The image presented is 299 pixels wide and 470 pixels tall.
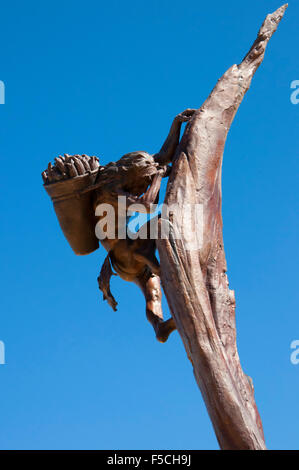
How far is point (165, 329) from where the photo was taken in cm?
680

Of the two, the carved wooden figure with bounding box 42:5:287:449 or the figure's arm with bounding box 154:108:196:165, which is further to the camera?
the figure's arm with bounding box 154:108:196:165

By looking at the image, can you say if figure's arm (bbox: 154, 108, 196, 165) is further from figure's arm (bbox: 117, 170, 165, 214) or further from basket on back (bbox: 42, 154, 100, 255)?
basket on back (bbox: 42, 154, 100, 255)

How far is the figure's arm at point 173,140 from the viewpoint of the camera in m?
7.39

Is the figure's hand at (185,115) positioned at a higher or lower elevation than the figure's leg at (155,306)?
higher

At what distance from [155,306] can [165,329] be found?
49cm

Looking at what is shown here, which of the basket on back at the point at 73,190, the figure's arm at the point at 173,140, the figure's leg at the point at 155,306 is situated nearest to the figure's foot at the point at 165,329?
the figure's leg at the point at 155,306

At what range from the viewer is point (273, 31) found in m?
8.12

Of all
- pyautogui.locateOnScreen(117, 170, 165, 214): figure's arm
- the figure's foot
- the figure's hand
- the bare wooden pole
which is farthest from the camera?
the figure's hand

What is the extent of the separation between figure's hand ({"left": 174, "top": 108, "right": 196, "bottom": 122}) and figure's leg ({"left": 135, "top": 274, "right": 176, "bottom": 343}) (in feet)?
5.52

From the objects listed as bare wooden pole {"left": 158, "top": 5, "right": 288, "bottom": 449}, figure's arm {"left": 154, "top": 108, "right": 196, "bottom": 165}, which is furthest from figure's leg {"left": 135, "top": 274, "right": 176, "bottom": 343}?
figure's arm {"left": 154, "top": 108, "right": 196, "bottom": 165}

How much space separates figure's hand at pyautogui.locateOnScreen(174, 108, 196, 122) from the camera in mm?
7369

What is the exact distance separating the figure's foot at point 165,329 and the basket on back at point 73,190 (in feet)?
4.86

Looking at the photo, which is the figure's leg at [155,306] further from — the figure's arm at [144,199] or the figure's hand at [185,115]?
the figure's hand at [185,115]

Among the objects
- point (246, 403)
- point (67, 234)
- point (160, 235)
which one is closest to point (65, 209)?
point (67, 234)
